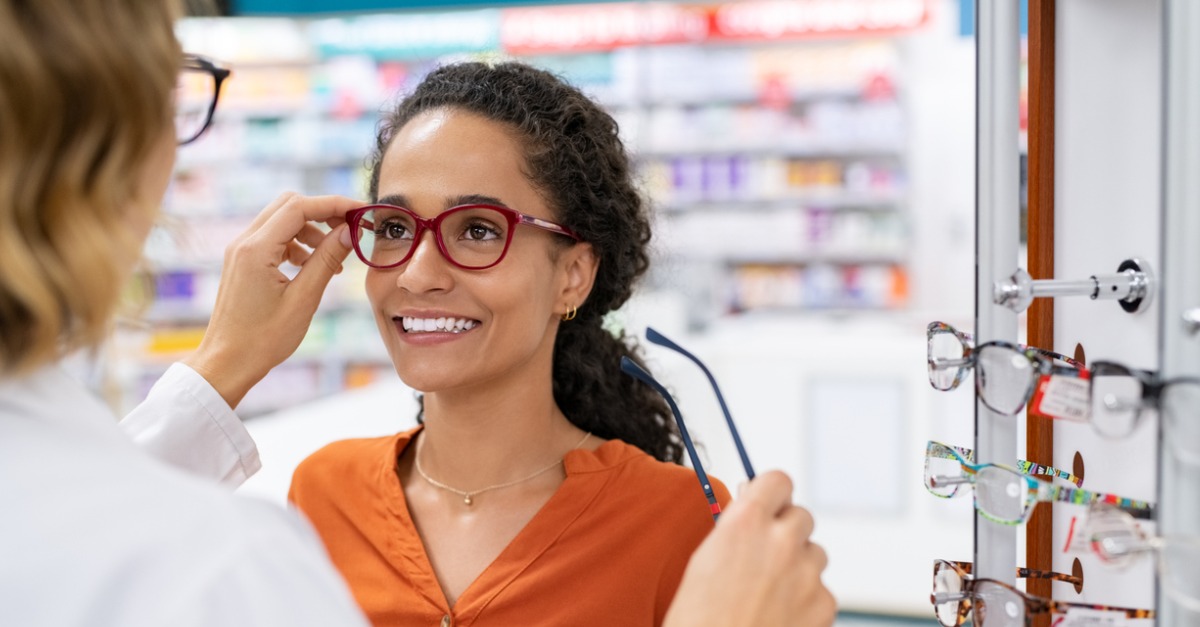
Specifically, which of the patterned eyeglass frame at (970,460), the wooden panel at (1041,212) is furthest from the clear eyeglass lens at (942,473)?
the wooden panel at (1041,212)

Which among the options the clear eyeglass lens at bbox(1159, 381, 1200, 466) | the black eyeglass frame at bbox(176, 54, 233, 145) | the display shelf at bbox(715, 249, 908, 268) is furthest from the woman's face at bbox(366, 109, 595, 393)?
the display shelf at bbox(715, 249, 908, 268)

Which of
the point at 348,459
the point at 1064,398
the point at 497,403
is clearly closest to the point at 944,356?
the point at 1064,398

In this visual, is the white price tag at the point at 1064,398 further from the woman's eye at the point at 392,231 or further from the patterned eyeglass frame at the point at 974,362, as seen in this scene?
the woman's eye at the point at 392,231

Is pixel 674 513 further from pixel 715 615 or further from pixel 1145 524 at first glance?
pixel 1145 524

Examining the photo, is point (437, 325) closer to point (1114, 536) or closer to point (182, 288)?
point (1114, 536)

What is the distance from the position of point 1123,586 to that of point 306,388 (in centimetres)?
734

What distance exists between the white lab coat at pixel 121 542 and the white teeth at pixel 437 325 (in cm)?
83

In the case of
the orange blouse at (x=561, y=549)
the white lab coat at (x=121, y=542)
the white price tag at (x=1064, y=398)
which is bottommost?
the orange blouse at (x=561, y=549)

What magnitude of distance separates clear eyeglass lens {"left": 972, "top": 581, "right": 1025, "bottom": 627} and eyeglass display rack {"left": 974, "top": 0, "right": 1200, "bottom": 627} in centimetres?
3

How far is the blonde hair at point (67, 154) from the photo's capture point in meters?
0.68

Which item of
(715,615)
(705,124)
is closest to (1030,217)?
(715,615)

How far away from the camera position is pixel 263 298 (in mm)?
1612

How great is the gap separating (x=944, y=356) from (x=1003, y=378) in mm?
101

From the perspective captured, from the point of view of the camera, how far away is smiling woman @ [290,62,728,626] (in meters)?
1.57
